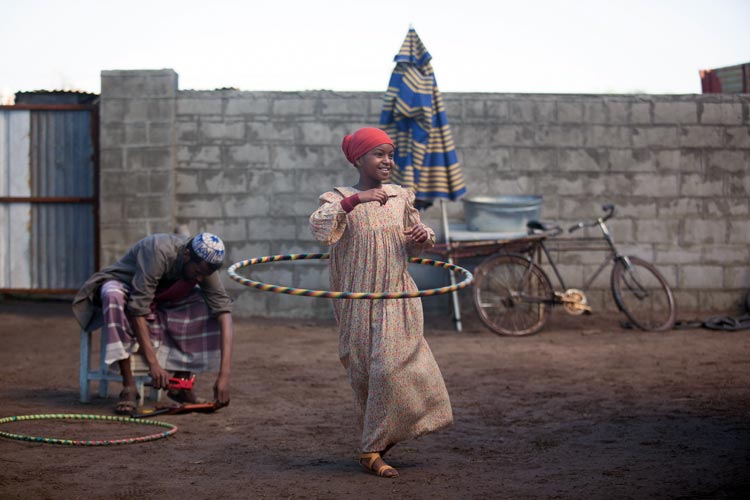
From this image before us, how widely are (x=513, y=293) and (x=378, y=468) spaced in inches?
220

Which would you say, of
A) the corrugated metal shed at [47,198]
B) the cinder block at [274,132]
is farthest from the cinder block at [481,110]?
the corrugated metal shed at [47,198]

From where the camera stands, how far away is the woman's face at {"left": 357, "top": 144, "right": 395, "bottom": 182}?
479 cm

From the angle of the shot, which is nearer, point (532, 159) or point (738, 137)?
point (532, 159)

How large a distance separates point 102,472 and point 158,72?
22.9 feet

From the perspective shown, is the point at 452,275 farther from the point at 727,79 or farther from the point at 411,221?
the point at 727,79

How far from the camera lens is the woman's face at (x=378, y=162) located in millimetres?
4793

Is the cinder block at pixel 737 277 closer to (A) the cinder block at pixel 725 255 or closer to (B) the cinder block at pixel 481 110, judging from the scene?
(A) the cinder block at pixel 725 255

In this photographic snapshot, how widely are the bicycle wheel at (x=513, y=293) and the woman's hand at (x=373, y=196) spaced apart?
5.47 metres

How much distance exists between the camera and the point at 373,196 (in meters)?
4.58

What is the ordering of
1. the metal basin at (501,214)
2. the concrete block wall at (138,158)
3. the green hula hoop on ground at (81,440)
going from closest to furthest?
the green hula hoop on ground at (81,440), the metal basin at (501,214), the concrete block wall at (138,158)

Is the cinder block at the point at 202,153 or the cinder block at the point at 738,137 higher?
the cinder block at the point at 738,137

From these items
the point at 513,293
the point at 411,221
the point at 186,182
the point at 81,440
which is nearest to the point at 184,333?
the point at 81,440

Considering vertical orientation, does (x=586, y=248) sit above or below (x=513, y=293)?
above

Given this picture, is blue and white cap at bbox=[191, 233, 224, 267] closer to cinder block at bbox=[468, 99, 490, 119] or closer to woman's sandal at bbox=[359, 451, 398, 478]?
woman's sandal at bbox=[359, 451, 398, 478]
